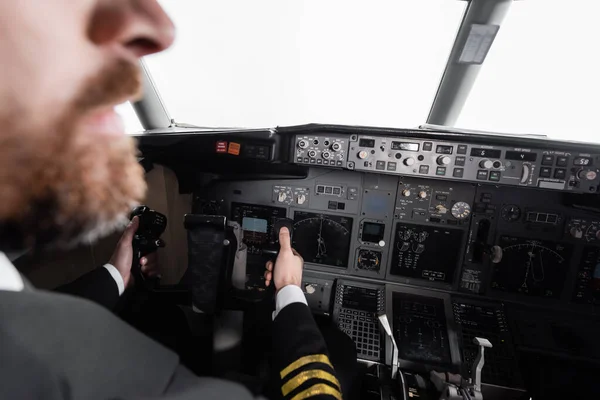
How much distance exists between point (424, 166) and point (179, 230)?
6.42 ft

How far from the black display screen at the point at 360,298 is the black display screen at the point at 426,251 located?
287mm

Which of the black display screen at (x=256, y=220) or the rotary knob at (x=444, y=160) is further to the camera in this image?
the black display screen at (x=256, y=220)

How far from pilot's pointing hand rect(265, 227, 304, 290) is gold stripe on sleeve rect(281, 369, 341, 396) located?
527mm

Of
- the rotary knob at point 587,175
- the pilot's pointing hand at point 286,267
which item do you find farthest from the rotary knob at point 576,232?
the pilot's pointing hand at point 286,267

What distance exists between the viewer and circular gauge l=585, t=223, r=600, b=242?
7.30ft

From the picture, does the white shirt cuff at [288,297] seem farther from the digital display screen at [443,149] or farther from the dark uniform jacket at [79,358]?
the digital display screen at [443,149]

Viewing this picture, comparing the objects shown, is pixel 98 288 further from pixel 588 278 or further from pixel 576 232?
pixel 588 278

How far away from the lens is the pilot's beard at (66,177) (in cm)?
45

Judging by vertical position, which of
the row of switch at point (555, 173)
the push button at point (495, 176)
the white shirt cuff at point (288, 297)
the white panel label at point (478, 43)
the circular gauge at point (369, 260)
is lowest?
the circular gauge at point (369, 260)

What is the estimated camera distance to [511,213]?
2316 mm

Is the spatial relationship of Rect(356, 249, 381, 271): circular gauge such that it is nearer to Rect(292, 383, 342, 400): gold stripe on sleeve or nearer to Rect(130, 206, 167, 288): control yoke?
Rect(130, 206, 167, 288): control yoke

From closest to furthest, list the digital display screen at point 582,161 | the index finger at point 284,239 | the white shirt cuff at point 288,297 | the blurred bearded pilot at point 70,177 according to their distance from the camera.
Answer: the blurred bearded pilot at point 70,177
the white shirt cuff at point 288,297
the index finger at point 284,239
the digital display screen at point 582,161

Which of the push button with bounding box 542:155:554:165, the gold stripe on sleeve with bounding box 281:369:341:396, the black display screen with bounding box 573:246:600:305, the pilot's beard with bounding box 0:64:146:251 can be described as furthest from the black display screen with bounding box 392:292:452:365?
the pilot's beard with bounding box 0:64:146:251

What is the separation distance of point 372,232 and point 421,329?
74cm
